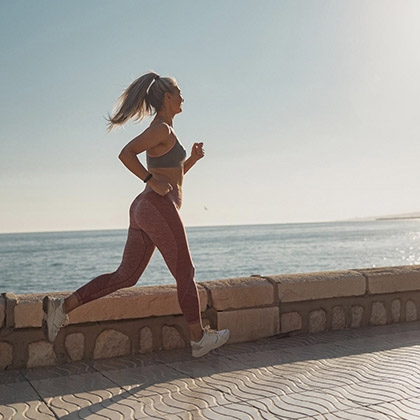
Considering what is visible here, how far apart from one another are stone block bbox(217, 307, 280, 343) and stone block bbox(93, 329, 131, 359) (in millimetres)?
796

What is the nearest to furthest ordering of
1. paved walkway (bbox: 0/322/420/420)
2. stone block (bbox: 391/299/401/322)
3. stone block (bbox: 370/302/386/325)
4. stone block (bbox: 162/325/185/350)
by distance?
paved walkway (bbox: 0/322/420/420)
stone block (bbox: 162/325/185/350)
stone block (bbox: 370/302/386/325)
stone block (bbox: 391/299/401/322)

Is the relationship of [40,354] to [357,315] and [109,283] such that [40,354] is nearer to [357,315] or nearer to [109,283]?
[109,283]

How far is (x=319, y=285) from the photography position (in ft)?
19.4

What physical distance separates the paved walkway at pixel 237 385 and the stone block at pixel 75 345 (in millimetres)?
94

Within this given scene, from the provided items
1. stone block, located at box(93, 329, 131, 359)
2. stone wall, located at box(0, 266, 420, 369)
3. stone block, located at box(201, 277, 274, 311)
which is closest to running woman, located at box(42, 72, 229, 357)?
stone wall, located at box(0, 266, 420, 369)

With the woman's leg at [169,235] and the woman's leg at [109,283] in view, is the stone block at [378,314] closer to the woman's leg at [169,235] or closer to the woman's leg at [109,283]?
the woman's leg at [169,235]

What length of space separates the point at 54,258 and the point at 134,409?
161ft

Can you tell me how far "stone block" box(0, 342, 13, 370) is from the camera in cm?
464

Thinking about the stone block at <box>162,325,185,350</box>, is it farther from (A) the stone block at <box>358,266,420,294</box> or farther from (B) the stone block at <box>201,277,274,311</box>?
(A) the stone block at <box>358,266,420,294</box>

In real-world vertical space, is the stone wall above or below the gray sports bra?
below

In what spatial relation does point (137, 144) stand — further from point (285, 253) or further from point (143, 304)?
point (285, 253)

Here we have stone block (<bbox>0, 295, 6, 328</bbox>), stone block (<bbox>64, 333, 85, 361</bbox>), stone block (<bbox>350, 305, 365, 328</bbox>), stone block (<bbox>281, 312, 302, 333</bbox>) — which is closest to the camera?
stone block (<bbox>0, 295, 6, 328</bbox>)

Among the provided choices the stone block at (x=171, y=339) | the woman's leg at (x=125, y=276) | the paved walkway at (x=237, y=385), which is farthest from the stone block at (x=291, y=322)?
the woman's leg at (x=125, y=276)

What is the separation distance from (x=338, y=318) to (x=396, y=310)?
0.70 m
